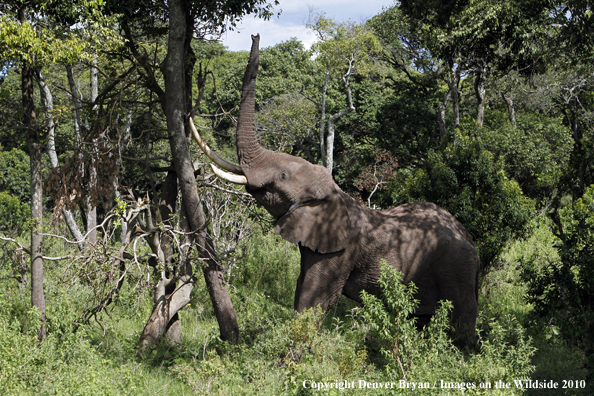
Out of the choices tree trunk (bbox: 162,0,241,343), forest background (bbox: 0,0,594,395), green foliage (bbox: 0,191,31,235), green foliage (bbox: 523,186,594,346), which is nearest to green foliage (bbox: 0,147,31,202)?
green foliage (bbox: 0,191,31,235)

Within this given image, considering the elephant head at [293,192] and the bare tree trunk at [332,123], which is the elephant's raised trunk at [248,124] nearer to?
the elephant head at [293,192]

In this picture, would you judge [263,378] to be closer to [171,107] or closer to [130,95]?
[171,107]

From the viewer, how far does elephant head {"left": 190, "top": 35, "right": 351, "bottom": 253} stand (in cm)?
629

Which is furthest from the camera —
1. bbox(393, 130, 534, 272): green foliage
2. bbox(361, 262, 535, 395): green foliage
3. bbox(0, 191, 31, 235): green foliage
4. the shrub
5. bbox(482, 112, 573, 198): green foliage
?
bbox(482, 112, 573, 198): green foliage

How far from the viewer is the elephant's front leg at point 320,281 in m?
6.47

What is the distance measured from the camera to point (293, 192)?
634 cm

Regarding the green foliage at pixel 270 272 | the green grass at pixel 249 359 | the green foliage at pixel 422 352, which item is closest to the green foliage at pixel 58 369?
the green grass at pixel 249 359

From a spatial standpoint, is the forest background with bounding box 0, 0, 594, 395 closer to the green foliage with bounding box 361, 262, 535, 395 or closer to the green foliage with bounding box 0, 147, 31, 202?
the green foliage with bounding box 361, 262, 535, 395

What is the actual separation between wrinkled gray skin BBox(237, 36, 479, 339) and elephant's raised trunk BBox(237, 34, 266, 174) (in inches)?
0.4

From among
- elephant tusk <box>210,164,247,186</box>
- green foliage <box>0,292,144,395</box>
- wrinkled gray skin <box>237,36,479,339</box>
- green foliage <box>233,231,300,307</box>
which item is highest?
elephant tusk <box>210,164,247,186</box>

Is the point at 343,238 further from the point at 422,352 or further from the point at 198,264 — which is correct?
the point at 198,264

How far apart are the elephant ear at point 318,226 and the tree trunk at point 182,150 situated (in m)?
1.03

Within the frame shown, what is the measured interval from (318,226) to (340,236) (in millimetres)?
305

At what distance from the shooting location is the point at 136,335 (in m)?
7.59
